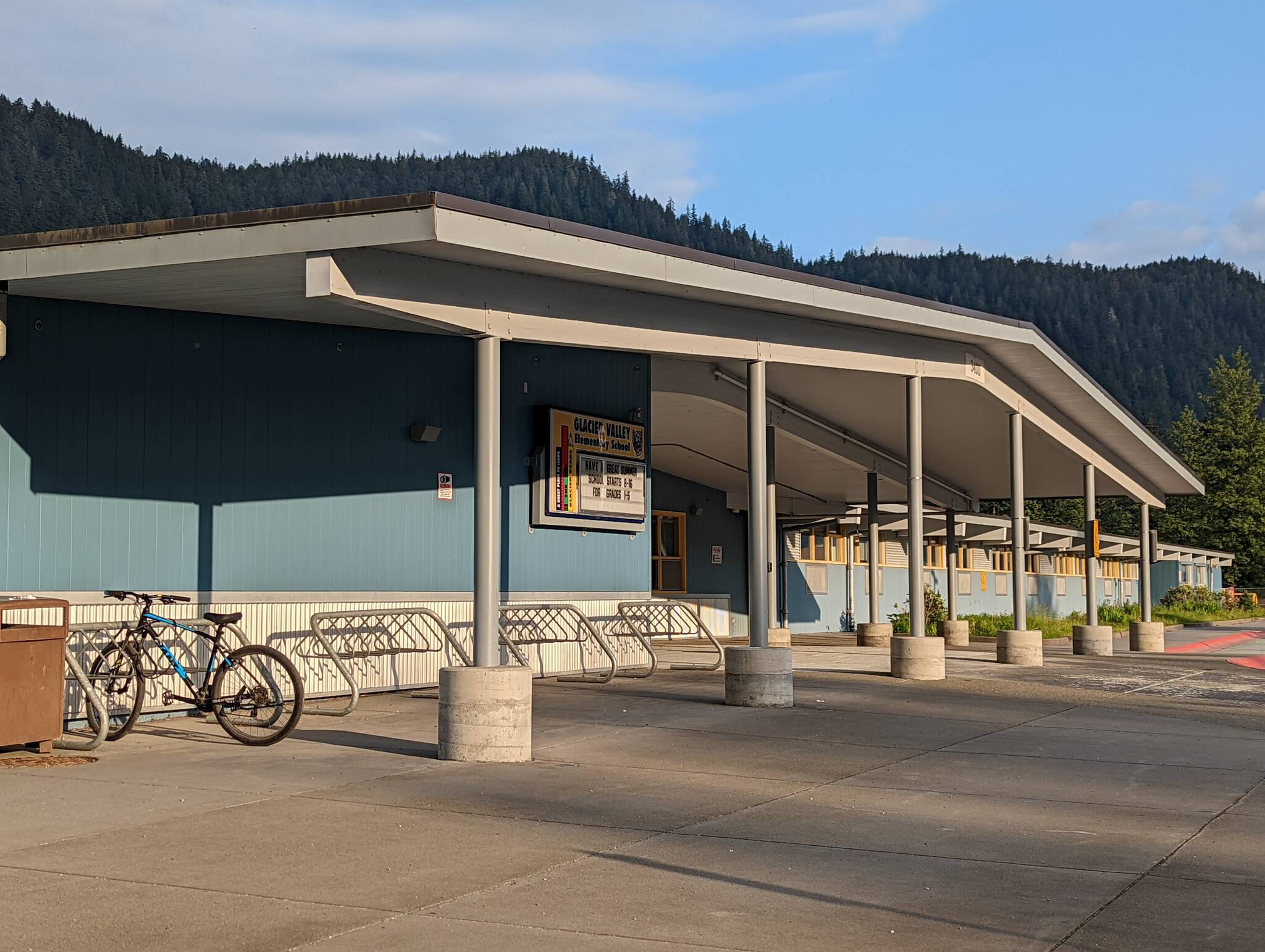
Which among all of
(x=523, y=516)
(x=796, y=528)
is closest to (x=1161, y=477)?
(x=796, y=528)

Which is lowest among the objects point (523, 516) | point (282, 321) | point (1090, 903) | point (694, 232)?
point (1090, 903)

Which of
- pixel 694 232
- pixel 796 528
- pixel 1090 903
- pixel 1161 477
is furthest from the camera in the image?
pixel 694 232

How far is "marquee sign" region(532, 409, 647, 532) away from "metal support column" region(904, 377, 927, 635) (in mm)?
3221

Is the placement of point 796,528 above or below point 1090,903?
above

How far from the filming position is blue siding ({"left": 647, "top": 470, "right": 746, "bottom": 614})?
92.6 feet

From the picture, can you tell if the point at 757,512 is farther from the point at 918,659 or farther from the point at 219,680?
the point at 219,680

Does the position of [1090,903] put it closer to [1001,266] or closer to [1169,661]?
[1169,661]

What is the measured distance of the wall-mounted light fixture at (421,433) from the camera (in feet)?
45.7

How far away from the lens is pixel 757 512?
12906 mm

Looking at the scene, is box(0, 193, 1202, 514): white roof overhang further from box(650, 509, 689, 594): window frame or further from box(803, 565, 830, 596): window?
box(803, 565, 830, 596): window

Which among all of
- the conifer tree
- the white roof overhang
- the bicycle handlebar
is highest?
the conifer tree

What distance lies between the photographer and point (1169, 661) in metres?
21.8

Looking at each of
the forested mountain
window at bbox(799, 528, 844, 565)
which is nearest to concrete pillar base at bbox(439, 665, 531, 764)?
window at bbox(799, 528, 844, 565)

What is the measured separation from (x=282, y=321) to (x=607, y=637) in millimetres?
5995
